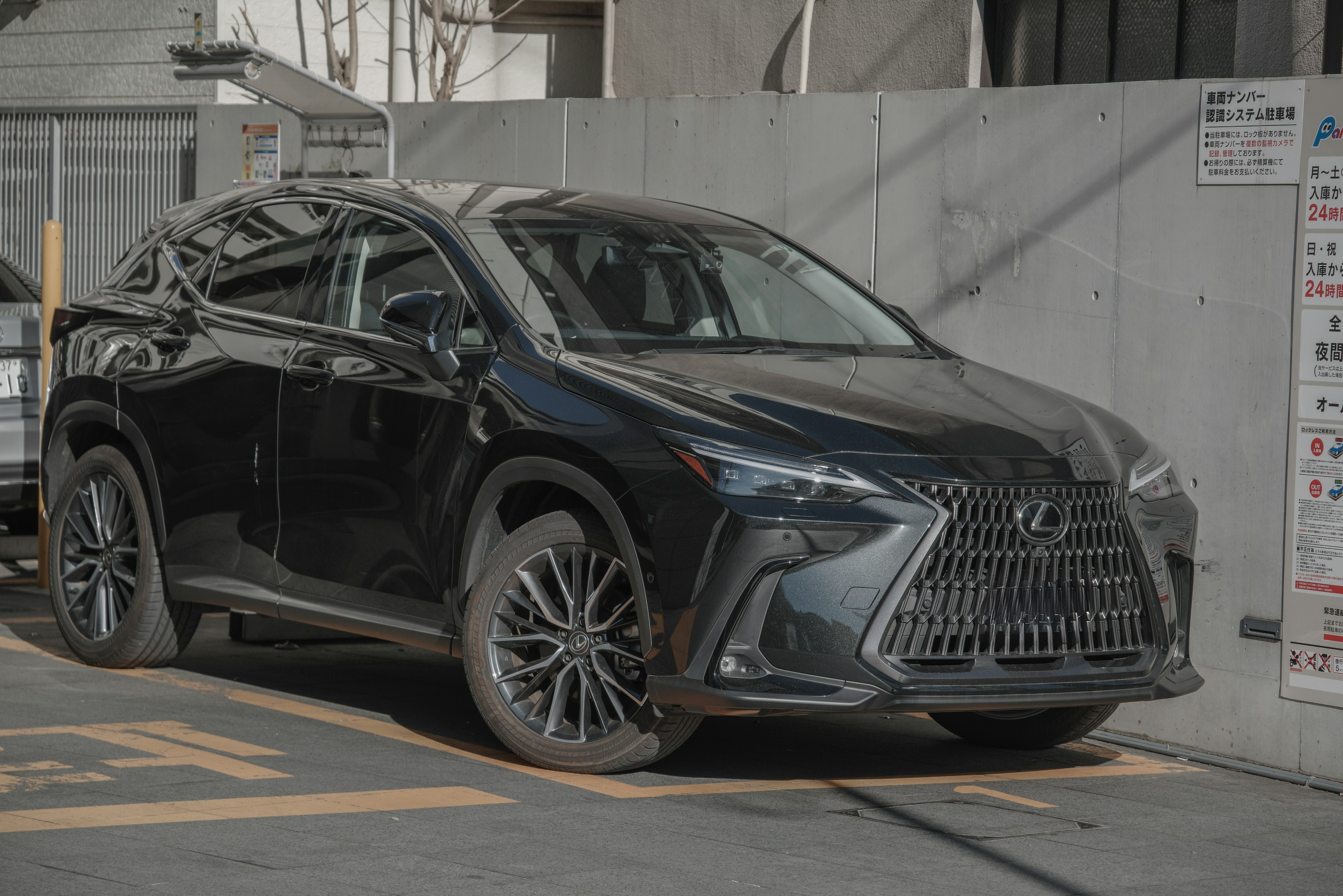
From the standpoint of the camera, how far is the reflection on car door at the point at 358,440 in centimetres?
643

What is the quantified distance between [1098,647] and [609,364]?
1748 millimetres

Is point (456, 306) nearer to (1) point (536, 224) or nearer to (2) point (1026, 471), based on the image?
(1) point (536, 224)

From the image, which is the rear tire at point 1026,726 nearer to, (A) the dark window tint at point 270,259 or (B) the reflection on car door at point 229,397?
(B) the reflection on car door at point 229,397

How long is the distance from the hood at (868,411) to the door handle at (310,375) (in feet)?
3.43

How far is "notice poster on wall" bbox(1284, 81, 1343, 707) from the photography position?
21.9ft

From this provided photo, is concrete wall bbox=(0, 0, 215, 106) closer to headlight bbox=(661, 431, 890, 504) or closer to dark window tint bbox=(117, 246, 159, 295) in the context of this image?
dark window tint bbox=(117, 246, 159, 295)

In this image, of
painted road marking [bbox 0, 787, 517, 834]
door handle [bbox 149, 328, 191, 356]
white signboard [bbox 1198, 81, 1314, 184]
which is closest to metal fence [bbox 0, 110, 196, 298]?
door handle [bbox 149, 328, 191, 356]

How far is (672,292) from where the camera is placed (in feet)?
22.2

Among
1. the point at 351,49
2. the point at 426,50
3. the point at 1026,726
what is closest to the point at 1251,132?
the point at 1026,726

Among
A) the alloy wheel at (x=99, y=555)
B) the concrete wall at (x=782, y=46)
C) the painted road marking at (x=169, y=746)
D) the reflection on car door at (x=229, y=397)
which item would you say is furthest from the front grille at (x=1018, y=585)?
the concrete wall at (x=782, y=46)

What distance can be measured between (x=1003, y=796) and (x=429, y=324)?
239cm

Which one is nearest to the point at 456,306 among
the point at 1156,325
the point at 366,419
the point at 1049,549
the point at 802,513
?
the point at 366,419

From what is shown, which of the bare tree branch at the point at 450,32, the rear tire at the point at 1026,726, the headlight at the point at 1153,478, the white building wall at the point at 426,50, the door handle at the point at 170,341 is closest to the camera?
the headlight at the point at 1153,478

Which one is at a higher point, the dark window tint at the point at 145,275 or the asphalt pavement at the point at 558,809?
the dark window tint at the point at 145,275
